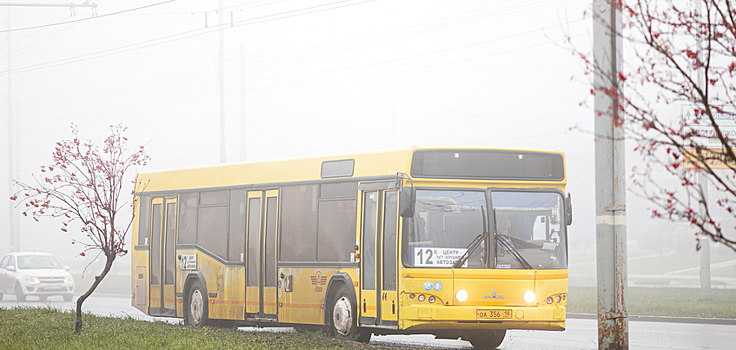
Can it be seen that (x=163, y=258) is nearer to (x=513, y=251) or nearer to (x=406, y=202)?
(x=406, y=202)

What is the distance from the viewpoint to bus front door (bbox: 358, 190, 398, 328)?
12.7 metres

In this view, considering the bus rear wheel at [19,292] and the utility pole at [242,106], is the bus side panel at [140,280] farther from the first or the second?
the utility pole at [242,106]

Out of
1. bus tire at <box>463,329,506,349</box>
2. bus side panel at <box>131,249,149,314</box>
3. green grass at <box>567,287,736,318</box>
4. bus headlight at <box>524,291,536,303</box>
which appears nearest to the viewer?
bus headlight at <box>524,291,536,303</box>

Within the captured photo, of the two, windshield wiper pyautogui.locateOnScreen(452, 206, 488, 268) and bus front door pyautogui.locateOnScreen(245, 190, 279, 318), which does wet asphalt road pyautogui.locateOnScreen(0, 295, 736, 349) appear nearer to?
bus front door pyautogui.locateOnScreen(245, 190, 279, 318)

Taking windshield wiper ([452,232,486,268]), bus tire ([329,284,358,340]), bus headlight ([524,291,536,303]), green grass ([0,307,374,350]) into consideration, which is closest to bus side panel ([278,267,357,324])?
bus tire ([329,284,358,340])

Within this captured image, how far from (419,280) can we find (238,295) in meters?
4.81

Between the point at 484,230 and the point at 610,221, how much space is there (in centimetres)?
267

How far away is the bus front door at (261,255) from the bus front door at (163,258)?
2.83 metres

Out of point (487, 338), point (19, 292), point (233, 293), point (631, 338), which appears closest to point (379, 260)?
point (487, 338)

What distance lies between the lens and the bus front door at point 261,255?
1539 cm

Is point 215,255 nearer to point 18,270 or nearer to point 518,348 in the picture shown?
point 518,348

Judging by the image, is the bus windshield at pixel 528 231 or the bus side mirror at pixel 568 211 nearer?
the bus windshield at pixel 528 231

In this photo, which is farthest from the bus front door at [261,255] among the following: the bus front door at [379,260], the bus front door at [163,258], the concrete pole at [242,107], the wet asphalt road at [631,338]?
the concrete pole at [242,107]

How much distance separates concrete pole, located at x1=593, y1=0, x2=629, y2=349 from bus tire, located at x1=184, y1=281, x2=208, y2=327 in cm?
889
